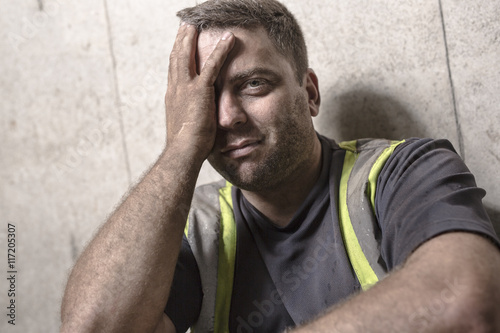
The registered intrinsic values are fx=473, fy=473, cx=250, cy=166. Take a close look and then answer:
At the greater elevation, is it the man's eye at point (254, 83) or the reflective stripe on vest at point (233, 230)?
the man's eye at point (254, 83)

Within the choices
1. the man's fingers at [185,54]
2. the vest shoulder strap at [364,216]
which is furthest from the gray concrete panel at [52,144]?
the vest shoulder strap at [364,216]

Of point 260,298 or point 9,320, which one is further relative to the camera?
point 9,320

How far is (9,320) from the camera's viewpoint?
2.46 m

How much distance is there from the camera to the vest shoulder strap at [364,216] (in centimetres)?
125

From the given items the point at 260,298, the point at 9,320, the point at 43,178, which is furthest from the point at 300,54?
the point at 9,320

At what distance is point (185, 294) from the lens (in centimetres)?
143

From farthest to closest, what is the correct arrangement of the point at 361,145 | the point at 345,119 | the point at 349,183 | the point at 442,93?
the point at 345,119, the point at 442,93, the point at 361,145, the point at 349,183

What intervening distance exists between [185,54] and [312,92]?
452mm

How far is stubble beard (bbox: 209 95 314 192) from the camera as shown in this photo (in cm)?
140

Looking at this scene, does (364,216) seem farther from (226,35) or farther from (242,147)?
(226,35)

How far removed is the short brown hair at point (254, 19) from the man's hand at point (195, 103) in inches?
2.4

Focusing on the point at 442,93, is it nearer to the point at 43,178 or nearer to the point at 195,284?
the point at 195,284

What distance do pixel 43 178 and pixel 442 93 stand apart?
1.86 m

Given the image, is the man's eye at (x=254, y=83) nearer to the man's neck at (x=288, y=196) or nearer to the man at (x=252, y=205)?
the man at (x=252, y=205)
